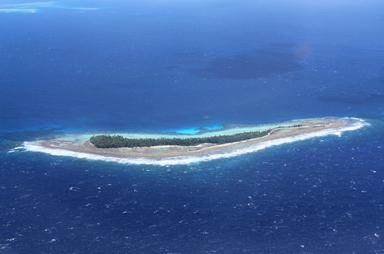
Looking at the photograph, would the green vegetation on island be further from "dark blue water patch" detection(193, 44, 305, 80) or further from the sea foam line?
"dark blue water patch" detection(193, 44, 305, 80)

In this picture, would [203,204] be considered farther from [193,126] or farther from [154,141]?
[193,126]

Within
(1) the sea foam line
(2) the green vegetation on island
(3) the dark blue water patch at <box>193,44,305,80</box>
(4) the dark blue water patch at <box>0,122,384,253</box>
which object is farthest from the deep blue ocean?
(2) the green vegetation on island

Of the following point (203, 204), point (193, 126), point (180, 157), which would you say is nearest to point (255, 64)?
point (193, 126)

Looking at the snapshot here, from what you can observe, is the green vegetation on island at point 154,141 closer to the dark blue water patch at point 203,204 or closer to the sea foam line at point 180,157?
the sea foam line at point 180,157

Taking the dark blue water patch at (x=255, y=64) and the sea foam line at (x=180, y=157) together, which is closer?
the sea foam line at (x=180, y=157)

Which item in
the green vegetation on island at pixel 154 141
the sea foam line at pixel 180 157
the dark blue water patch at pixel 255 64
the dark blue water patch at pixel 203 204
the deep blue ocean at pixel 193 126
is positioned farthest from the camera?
the dark blue water patch at pixel 255 64

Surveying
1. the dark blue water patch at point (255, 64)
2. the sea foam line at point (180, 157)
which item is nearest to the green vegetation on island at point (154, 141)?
the sea foam line at point (180, 157)

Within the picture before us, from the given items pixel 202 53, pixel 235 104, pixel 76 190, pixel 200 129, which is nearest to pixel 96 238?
pixel 76 190
